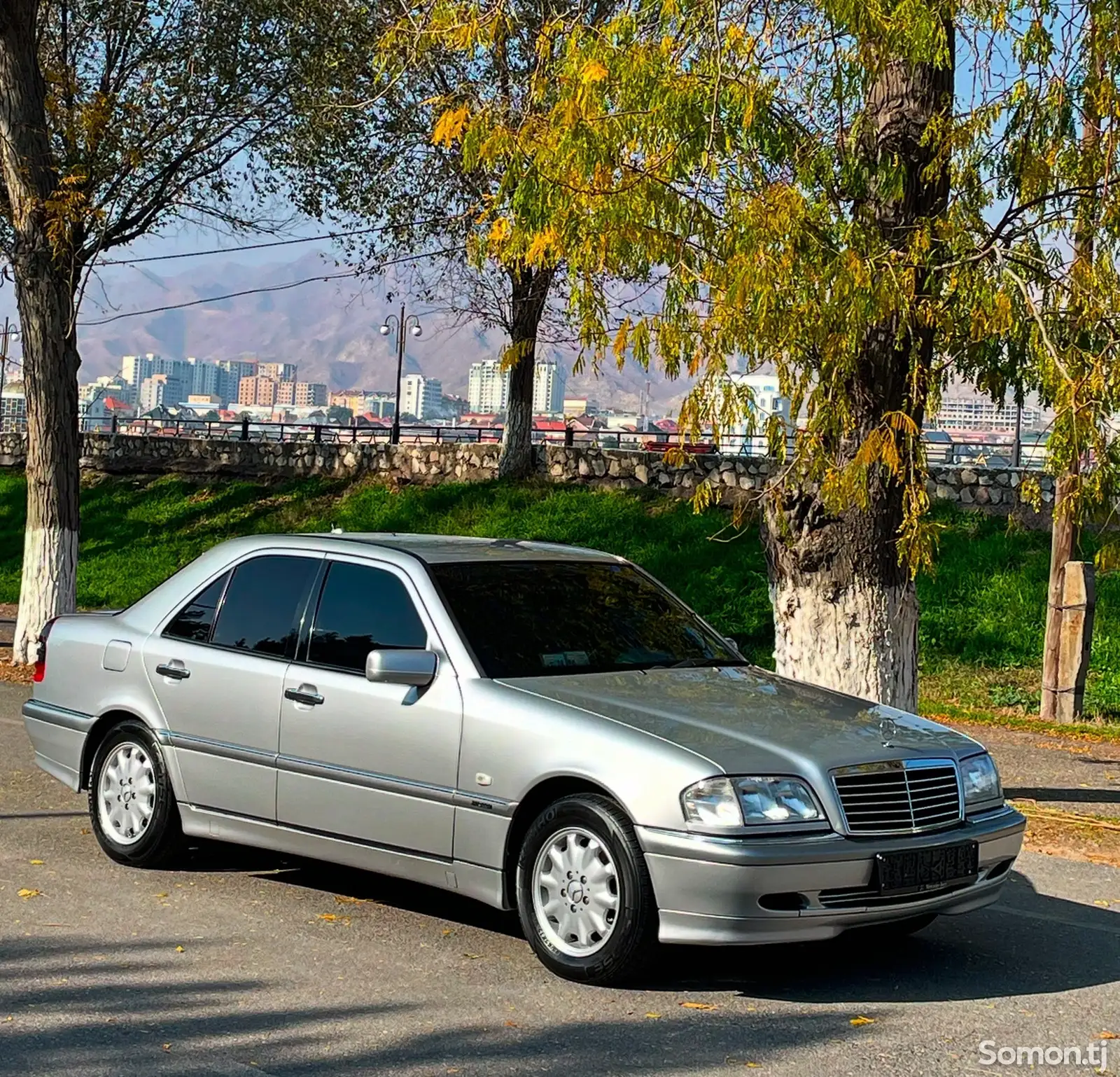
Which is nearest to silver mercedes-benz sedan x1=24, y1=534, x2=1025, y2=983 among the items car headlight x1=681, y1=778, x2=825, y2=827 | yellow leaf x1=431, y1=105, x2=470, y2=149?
car headlight x1=681, y1=778, x2=825, y2=827

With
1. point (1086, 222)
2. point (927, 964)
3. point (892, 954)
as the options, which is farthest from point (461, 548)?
point (1086, 222)

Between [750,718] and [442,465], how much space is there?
987 inches

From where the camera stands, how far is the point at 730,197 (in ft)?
31.0

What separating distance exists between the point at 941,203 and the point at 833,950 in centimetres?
513

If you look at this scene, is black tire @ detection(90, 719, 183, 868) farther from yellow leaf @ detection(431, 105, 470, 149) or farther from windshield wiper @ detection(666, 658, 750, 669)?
yellow leaf @ detection(431, 105, 470, 149)

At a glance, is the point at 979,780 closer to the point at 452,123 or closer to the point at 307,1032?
the point at 307,1032

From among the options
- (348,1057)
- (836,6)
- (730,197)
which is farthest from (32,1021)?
(836,6)

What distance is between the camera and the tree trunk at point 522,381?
2711 centimetres

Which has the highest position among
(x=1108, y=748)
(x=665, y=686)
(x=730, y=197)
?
(x=730, y=197)

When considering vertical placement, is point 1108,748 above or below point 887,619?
below

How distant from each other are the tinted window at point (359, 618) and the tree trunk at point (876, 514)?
11.5ft

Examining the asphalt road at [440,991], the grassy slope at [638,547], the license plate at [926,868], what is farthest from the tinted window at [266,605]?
the grassy slope at [638,547]

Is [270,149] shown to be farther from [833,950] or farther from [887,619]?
[833,950]

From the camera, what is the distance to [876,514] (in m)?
9.91
